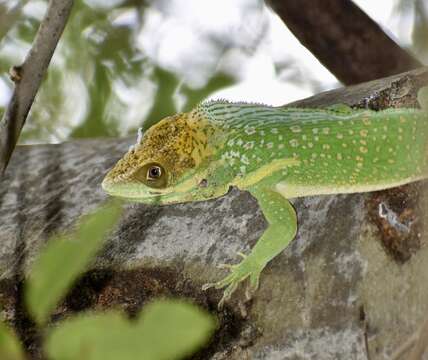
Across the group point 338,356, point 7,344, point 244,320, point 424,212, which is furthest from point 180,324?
point 424,212

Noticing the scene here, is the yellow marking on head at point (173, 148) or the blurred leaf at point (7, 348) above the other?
the blurred leaf at point (7, 348)

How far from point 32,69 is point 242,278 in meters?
0.81

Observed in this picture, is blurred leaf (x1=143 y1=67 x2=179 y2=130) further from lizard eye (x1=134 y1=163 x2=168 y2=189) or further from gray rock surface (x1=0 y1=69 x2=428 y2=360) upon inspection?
lizard eye (x1=134 y1=163 x2=168 y2=189)

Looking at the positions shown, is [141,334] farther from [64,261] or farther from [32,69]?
[32,69]

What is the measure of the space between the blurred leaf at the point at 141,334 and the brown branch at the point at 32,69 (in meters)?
1.08

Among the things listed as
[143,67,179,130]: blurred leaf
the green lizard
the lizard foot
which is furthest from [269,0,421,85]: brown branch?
the lizard foot

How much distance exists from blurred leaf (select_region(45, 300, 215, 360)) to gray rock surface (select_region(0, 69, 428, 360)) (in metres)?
1.01

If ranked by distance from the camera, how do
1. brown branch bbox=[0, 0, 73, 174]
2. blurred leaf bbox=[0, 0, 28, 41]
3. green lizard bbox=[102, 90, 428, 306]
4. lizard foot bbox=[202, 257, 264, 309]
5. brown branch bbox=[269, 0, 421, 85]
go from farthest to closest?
brown branch bbox=[269, 0, 421, 85], green lizard bbox=[102, 90, 428, 306], lizard foot bbox=[202, 257, 264, 309], blurred leaf bbox=[0, 0, 28, 41], brown branch bbox=[0, 0, 73, 174]

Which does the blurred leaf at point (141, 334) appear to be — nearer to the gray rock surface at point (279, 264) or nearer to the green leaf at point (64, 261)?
the green leaf at point (64, 261)

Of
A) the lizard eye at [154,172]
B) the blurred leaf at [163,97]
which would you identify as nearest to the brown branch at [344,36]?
the blurred leaf at [163,97]

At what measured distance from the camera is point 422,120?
196 centimetres

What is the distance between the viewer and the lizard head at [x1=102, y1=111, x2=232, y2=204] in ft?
6.46

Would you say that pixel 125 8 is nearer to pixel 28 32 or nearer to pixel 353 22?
pixel 28 32

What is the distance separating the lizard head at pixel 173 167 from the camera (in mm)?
1970
